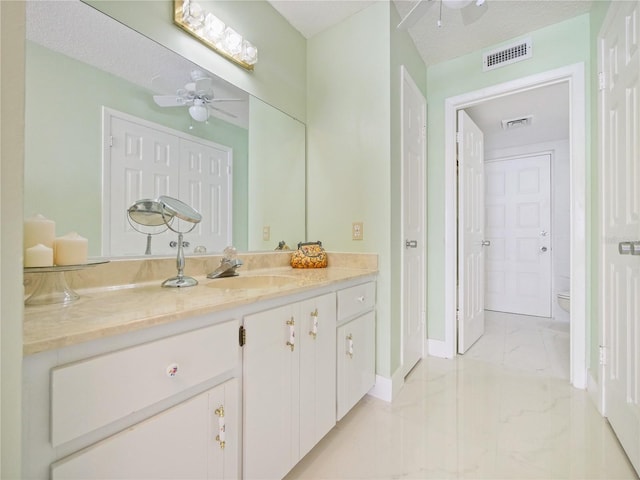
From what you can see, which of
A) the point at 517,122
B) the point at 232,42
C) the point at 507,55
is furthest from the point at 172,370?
the point at 517,122

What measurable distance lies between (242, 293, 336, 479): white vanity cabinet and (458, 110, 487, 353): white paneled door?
1.65 metres

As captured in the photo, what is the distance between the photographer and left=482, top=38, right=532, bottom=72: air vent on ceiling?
2.16m

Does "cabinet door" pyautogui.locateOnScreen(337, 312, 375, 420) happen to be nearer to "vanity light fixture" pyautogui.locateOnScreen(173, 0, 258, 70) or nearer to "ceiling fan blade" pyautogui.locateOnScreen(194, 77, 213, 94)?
"ceiling fan blade" pyautogui.locateOnScreen(194, 77, 213, 94)

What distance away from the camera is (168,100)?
1348 millimetres

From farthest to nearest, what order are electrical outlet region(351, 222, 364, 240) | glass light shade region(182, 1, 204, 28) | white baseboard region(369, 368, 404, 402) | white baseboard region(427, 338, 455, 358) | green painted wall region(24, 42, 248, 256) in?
white baseboard region(427, 338, 455, 358) < electrical outlet region(351, 222, 364, 240) < white baseboard region(369, 368, 404, 402) < glass light shade region(182, 1, 204, 28) < green painted wall region(24, 42, 248, 256)

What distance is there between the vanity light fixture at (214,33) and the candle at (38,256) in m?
1.19

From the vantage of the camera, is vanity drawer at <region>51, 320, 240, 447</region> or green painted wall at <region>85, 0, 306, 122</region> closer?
vanity drawer at <region>51, 320, 240, 447</region>

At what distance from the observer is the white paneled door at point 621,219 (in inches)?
48.8

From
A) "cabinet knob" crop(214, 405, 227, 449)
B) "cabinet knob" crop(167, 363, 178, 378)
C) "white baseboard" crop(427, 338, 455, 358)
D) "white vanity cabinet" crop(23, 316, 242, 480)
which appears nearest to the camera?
"white vanity cabinet" crop(23, 316, 242, 480)

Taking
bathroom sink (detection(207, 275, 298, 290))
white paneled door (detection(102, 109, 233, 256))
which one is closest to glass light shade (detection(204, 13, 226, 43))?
white paneled door (detection(102, 109, 233, 256))

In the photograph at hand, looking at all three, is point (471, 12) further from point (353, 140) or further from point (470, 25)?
point (353, 140)

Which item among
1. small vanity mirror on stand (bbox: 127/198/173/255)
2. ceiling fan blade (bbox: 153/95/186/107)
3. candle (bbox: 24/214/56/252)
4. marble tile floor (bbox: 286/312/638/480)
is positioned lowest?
marble tile floor (bbox: 286/312/638/480)

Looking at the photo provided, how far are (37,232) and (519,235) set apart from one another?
4766 mm

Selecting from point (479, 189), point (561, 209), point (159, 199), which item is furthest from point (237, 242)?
point (561, 209)
